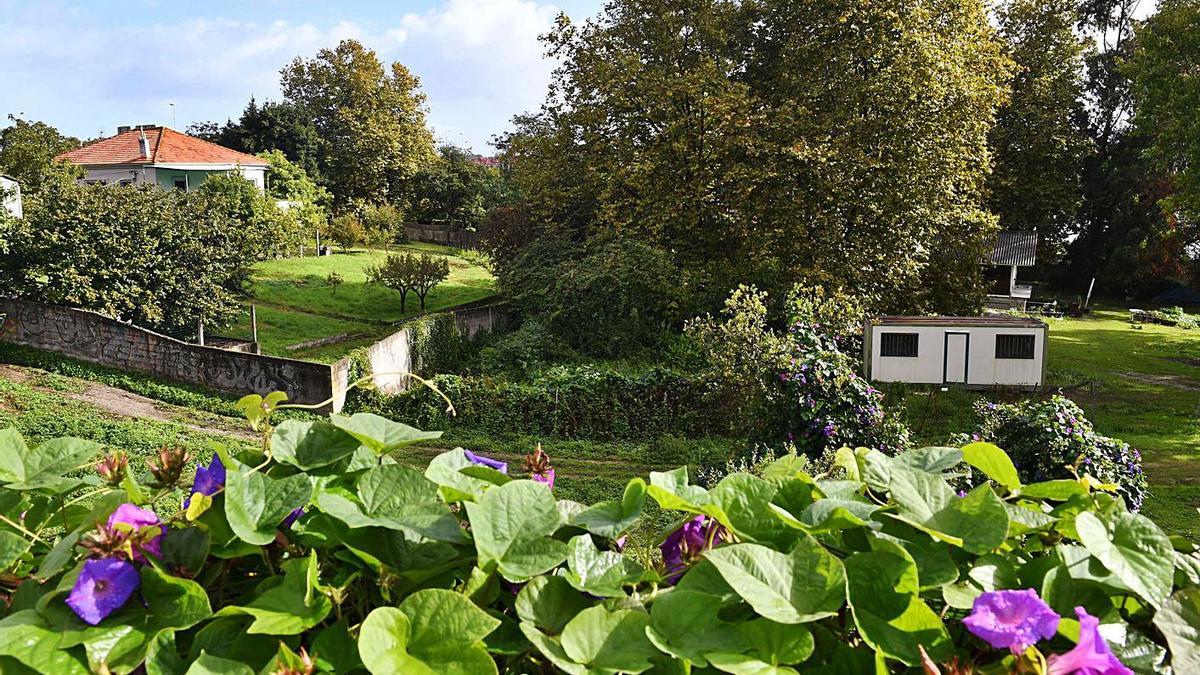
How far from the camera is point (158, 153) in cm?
3900

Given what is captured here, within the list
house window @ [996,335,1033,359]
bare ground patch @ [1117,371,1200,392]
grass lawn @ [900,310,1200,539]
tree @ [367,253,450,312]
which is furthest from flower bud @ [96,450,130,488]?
tree @ [367,253,450,312]

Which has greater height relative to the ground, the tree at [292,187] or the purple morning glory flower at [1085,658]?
the tree at [292,187]

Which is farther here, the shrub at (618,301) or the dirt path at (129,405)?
the shrub at (618,301)

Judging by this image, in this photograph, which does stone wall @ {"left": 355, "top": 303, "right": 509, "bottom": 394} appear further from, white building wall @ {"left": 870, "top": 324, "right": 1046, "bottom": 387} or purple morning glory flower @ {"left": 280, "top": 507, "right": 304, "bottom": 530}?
purple morning glory flower @ {"left": 280, "top": 507, "right": 304, "bottom": 530}

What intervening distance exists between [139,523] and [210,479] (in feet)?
0.37

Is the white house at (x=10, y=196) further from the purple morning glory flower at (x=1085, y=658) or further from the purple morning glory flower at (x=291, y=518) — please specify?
the purple morning glory flower at (x=1085, y=658)

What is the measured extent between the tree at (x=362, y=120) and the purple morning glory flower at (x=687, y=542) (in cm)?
4935

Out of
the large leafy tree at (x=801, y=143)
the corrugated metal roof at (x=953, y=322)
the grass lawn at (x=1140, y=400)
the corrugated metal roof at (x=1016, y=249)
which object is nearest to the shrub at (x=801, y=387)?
the grass lawn at (x=1140, y=400)

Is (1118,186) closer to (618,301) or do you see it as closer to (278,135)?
(618,301)

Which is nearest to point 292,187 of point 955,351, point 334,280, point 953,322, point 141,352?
point 334,280

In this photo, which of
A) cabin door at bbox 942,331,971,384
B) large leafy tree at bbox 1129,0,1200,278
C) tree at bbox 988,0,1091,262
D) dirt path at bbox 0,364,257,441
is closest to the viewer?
dirt path at bbox 0,364,257,441

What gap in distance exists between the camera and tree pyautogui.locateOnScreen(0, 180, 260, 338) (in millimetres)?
18203

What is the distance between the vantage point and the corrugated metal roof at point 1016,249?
36969mm

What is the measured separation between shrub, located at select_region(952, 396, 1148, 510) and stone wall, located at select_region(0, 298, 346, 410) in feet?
40.8
